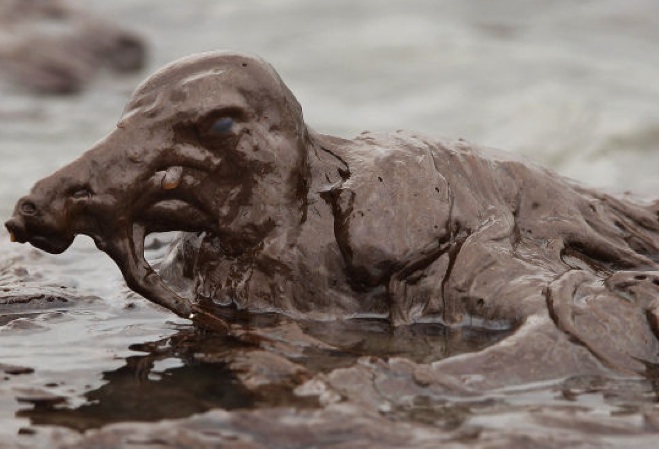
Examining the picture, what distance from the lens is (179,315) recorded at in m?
3.96

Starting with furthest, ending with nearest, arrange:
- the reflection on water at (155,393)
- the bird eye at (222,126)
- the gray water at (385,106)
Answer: the bird eye at (222,126), the gray water at (385,106), the reflection on water at (155,393)

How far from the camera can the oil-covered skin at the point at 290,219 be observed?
3.79 meters

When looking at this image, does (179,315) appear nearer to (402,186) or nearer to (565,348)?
(402,186)

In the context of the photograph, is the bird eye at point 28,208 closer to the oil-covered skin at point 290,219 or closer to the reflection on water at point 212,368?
the oil-covered skin at point 290,219

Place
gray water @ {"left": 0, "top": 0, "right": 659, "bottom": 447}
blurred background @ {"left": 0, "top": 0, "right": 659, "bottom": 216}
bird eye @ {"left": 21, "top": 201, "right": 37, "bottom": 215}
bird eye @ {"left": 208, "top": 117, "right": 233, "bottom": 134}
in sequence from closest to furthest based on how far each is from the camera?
gray water @ {"left": 0, "top": 0, "right": 659, "bottom": 447}
bird eye @ {"left": 21, "top": 201, "right": 37, "bottom": 215}
bird eye @ {"left": 208, "top": 117, "right": 233, "bottom": 134}
blurred background @ {"left": 0, "top": 0, "right": 659, "bottom": 216}

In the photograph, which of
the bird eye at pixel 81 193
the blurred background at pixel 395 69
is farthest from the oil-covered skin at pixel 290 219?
the blurred background at pixel 395 69

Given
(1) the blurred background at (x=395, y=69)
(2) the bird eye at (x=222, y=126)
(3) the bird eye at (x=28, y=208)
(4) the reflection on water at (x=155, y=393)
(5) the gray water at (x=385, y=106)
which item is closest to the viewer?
(4) the reflection on water at (x=155, y=393)

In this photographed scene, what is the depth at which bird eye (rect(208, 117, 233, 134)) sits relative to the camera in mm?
3910

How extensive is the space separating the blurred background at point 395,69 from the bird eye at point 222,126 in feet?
11.9

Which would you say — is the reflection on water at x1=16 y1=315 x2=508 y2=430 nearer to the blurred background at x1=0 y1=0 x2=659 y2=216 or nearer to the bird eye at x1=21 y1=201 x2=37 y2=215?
the bird eye at x1=21 y1=201 x2=37 y2=215

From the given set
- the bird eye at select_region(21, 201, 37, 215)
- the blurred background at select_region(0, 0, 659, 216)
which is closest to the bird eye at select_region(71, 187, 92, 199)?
the bird eye at select_region(21, 201, 37, 215)

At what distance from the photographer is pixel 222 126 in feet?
12.8

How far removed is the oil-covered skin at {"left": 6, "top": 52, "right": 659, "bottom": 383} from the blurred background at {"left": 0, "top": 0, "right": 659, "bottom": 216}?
11.7ft

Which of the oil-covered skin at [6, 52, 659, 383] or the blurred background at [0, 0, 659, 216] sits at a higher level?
the blurred background at [0, 0, 659, 216]
